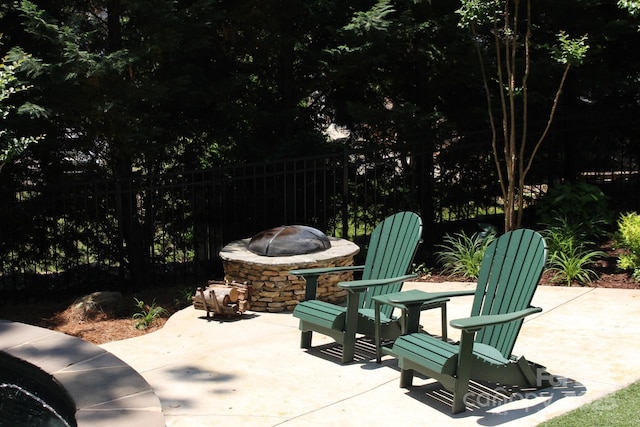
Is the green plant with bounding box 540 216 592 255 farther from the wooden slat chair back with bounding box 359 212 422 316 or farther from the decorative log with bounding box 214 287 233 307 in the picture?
the decorative log with bounding box 214 287 233 307

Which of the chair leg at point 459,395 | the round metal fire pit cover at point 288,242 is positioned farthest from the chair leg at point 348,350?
the round metal fire pit cover at point 288,242

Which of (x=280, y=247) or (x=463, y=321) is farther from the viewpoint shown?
(x=280, y=247)

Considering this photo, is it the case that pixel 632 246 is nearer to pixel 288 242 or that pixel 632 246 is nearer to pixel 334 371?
pixel 288 242

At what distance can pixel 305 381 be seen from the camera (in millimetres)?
5008

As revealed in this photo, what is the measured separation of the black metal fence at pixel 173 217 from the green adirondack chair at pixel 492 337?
145 inches

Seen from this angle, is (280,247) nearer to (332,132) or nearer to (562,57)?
(562,57)

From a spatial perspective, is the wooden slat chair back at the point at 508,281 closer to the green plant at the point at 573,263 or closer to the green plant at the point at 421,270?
the green plant at the point at 573,263

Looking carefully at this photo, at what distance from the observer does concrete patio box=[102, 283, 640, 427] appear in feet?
14.3

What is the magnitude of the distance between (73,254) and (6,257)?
30.0 inches

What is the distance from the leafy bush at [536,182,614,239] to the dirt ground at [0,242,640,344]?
1.51 feet

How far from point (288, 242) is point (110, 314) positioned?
6.40 feet

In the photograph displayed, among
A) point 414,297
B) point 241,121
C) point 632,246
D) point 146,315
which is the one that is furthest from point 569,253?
point 146,315

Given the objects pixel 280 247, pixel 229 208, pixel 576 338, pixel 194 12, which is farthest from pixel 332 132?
pixel 576 338

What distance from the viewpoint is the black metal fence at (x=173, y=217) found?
8.44 metres
